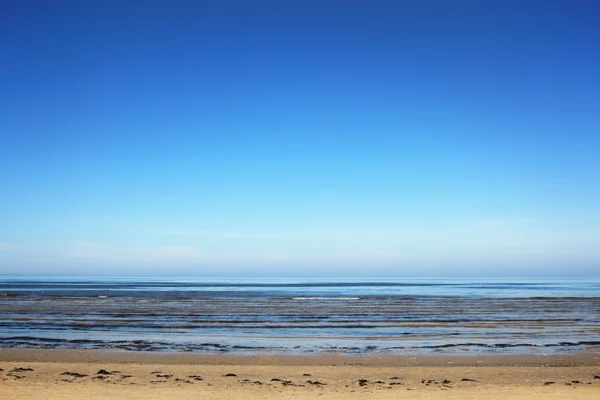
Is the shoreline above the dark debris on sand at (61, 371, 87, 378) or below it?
below

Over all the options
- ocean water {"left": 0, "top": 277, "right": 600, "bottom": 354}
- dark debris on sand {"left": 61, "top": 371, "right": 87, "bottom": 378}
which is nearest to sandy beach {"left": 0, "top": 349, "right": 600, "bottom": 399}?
dark debris on sand {"left": 61, "top": 371, "right": 87, "bottom": 378}

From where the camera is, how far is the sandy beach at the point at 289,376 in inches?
460

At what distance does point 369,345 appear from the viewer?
20.5 m

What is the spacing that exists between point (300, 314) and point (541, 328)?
15830 mm

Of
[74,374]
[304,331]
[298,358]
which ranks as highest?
[74,374]

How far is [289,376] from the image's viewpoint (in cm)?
1405

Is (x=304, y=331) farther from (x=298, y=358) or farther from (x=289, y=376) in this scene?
(x=289, y=376)

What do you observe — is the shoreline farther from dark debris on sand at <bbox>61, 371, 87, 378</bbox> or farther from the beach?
dark debris on sand at <bbox>61, 371, 87, 378</bbox>

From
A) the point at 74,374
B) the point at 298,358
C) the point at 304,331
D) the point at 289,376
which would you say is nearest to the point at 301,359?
the point at 298,358

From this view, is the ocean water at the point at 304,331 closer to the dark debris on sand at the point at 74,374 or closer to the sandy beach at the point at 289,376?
the sandy beach at the point at 289,376

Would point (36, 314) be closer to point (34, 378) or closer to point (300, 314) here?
point (300, 314)

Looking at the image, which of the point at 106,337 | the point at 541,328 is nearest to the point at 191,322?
the point at 106,337

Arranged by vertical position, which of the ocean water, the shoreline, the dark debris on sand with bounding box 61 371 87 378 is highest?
the dark debris on sand with bounding box 61 371 87 378

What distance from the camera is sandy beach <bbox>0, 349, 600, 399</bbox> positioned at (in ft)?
38.3
